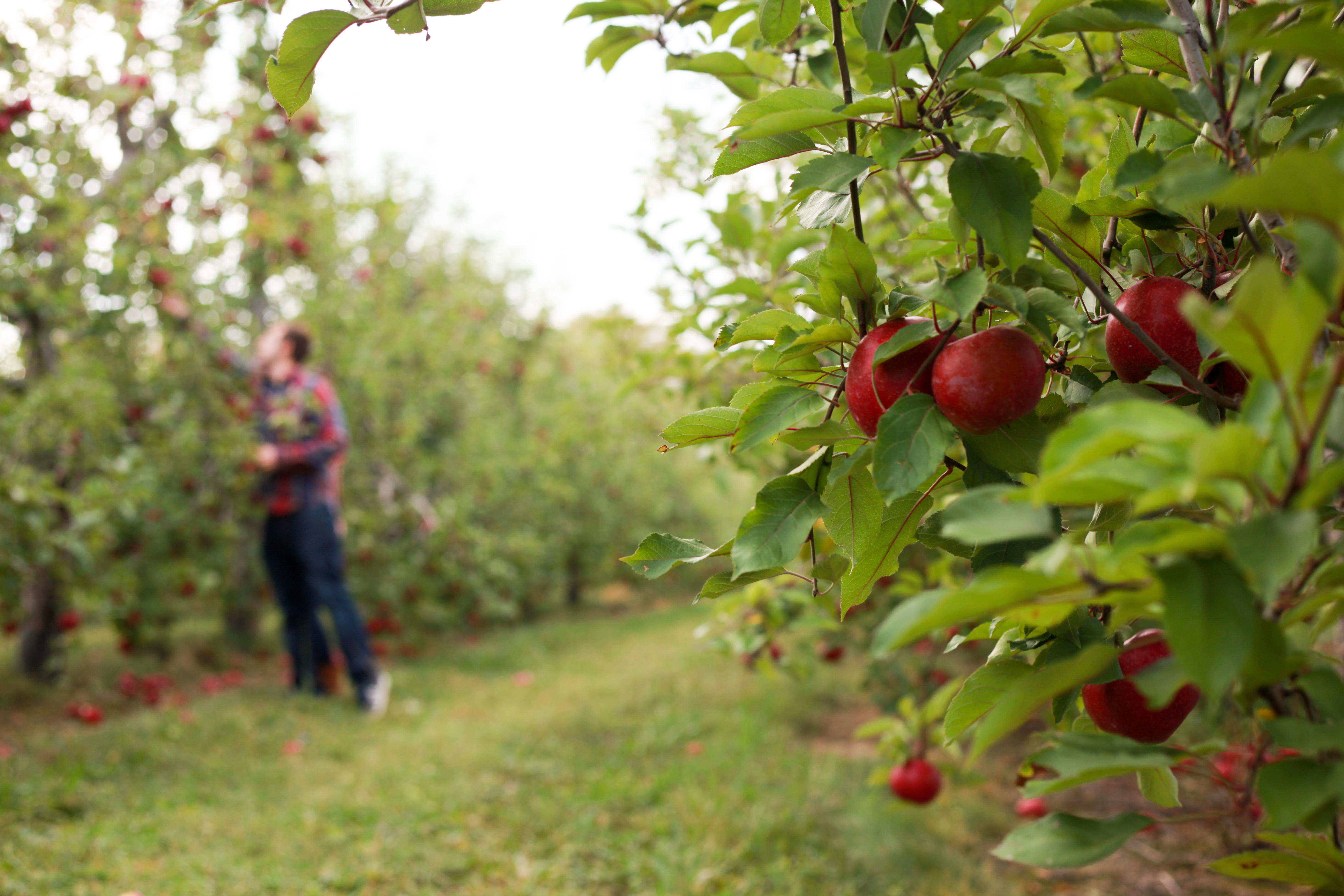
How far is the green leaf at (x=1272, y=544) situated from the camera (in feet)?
1.27

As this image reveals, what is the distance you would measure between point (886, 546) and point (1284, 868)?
38 cm

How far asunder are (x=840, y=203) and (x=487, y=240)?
8.94 m

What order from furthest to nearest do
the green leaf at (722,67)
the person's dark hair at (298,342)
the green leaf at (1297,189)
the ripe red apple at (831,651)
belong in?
the person's dark hair at (298,342)
the ripe red apple at (831,651)
the green leaf at (722,67)
the green leaf at (1297,189)

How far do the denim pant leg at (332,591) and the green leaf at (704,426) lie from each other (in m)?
3.81

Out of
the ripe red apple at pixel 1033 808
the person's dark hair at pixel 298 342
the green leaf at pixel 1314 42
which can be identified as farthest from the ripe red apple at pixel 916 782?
the person's dark hair at pixel 298 342

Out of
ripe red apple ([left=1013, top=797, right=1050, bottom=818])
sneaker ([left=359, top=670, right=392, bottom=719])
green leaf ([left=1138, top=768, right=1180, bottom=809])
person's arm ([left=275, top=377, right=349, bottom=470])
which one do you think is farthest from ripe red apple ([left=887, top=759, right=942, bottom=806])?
person's arm ([left=275, top=377, right=349, bottom=470])

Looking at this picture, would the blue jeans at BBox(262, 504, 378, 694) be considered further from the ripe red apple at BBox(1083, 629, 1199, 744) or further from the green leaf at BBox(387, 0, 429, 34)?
the ripe red apple at BBox(1083, 629, 1199, 744)

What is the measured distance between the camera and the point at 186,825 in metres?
2.60

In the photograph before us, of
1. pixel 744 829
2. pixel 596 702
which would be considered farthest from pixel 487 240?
pixel 744 829

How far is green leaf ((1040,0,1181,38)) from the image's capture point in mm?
633

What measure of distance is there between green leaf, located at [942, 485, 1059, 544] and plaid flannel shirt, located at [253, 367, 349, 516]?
4087 mm

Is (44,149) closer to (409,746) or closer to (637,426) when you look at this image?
(409,746)

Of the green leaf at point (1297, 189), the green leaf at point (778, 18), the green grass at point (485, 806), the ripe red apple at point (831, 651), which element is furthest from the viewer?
the ripe red apple at point (831, 651)

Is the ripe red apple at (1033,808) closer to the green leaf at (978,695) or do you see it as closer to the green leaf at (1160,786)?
the green leaf at (1160,786)
